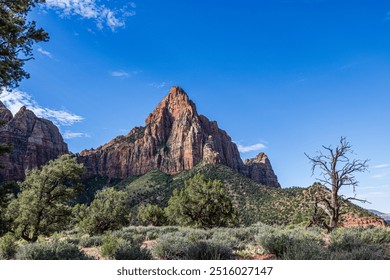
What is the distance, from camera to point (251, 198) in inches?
3132

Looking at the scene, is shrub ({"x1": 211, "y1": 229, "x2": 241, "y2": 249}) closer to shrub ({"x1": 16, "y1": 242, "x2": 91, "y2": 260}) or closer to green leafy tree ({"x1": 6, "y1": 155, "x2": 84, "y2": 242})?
shrub ({"x1": 16, "y1": 242, "x2": 91, "y2": 260})

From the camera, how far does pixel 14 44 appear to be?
30.4 ft

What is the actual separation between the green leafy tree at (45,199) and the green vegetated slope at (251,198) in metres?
27.9

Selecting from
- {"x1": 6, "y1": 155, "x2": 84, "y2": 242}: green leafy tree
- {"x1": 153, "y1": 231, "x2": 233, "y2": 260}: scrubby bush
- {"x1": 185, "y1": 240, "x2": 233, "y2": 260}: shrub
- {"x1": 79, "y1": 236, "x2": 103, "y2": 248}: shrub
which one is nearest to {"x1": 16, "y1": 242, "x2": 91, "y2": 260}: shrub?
{"x1": 153, "y1": 231, "x2": 233, "y2": 260}: scrubby bush

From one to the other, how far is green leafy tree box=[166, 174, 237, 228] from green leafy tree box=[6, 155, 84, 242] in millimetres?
13510

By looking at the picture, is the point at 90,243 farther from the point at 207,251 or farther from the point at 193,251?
the point at 207,251

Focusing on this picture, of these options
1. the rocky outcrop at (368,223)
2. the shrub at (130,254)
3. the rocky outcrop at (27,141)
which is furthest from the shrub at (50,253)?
the rocky outcrop at (27,141)

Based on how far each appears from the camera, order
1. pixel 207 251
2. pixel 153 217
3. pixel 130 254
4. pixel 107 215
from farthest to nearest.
→ pixel 153 217
pixel 107 215
pixel 130 254
pixel 207 251

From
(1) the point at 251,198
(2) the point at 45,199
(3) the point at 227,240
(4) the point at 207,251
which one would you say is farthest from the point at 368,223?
(1) the point at 251,198

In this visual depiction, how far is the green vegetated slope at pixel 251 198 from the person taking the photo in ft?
185

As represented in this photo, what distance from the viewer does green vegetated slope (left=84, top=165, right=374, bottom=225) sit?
56375mm

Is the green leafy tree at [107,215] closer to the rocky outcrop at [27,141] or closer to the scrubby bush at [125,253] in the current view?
the scrubby bush at [125,253]

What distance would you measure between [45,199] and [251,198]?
6415cm
